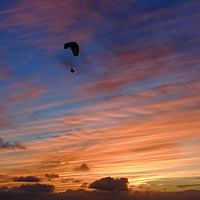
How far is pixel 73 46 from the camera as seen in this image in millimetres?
41125
